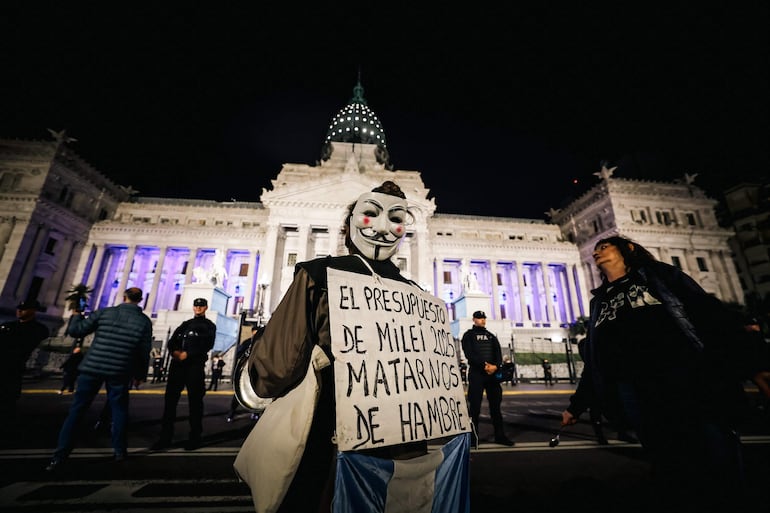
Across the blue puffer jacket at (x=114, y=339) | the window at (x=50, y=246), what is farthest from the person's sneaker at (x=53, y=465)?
the window at (x=50, y=246)

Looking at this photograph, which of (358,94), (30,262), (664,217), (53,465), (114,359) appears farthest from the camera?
(358,94)

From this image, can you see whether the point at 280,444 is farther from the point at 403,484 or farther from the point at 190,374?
the point at 190,374

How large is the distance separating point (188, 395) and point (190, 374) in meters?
0.39

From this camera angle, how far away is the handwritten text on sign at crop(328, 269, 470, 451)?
139 centimetres

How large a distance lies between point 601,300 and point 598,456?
9.44 feet

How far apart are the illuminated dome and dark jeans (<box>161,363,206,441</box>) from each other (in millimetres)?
48001

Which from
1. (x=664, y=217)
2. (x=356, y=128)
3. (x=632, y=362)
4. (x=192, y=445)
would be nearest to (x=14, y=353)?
(x=192, y=445)

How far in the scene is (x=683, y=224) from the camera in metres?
33.6

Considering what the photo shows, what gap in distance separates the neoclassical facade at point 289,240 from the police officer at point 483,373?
1483cm

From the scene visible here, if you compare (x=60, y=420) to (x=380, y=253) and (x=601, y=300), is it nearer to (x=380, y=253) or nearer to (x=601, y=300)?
(x=380, y=253)

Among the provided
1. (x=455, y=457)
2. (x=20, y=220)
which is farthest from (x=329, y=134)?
(x=455, y=457)

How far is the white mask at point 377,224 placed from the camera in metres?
2.04

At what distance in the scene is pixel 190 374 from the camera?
4770 mm

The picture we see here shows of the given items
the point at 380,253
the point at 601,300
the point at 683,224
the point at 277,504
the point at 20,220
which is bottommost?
the point at 277,504
